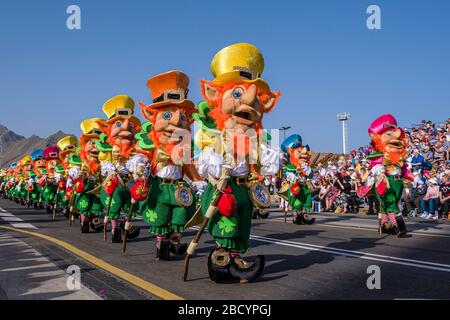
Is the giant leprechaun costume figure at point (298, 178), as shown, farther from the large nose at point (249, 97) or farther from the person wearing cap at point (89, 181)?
the large nose at point (249, 97)

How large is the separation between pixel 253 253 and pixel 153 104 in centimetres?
312

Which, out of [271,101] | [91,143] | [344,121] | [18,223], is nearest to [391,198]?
[271,101]

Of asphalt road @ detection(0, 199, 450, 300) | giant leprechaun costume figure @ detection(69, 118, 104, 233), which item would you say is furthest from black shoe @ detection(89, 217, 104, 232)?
asphalt road @ detection(0, 199, 450, 300)

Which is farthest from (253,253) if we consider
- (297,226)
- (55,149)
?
(55,149)

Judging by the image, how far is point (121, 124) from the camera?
33.8ft

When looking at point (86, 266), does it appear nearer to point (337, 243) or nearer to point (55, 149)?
point (337, 243)

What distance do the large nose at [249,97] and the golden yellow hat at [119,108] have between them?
4975 millimetres

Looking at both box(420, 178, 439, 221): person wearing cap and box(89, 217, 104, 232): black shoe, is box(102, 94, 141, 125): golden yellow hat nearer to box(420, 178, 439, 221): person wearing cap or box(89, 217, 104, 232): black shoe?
box(89, 217, 104, 232): black shoe

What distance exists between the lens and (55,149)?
1789cm

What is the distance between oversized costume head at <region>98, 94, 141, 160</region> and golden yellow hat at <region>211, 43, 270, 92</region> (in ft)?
13.4

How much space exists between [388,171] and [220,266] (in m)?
6.26

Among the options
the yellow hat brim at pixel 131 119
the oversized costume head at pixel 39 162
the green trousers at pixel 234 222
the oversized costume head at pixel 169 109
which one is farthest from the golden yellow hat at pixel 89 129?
the oversized costume head at pixel 39 162

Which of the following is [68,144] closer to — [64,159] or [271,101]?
[64,159]

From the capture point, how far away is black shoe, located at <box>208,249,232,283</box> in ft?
18.6
